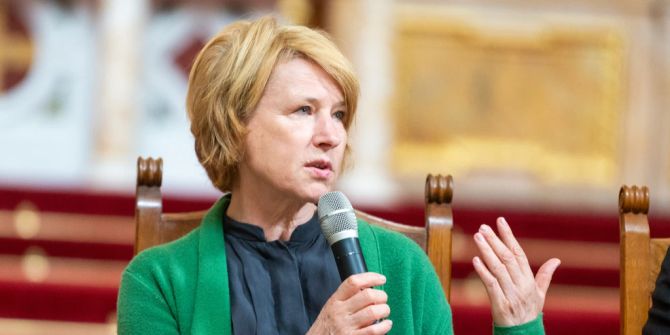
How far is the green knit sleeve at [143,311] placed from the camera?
239 cm

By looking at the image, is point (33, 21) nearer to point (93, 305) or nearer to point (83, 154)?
point (83, 154)

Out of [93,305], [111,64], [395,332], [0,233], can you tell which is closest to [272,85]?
[395,332]

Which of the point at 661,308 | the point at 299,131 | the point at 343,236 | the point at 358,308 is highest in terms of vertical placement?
the point at 299,131

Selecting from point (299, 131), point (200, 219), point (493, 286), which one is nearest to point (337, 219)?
point (299, 131)

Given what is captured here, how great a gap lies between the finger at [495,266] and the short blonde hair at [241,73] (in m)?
0.34

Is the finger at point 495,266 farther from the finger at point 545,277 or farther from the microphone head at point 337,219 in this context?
the microphone head at point 337,219

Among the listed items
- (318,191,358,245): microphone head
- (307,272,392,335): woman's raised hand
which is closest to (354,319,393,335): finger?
(307,272,392,335): woman's raised hand

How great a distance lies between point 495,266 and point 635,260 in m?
0.43

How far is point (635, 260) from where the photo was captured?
8.86ft

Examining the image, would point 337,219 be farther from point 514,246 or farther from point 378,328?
point 514,246

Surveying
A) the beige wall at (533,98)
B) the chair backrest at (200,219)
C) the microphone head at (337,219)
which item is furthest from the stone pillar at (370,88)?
the microphone head at (337,219)

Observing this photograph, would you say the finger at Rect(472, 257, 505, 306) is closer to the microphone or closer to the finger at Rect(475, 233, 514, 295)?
the finger at Rect(475, 233, 514, 295)

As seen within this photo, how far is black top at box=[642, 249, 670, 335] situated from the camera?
2566 mm

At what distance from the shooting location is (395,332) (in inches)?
94.8
